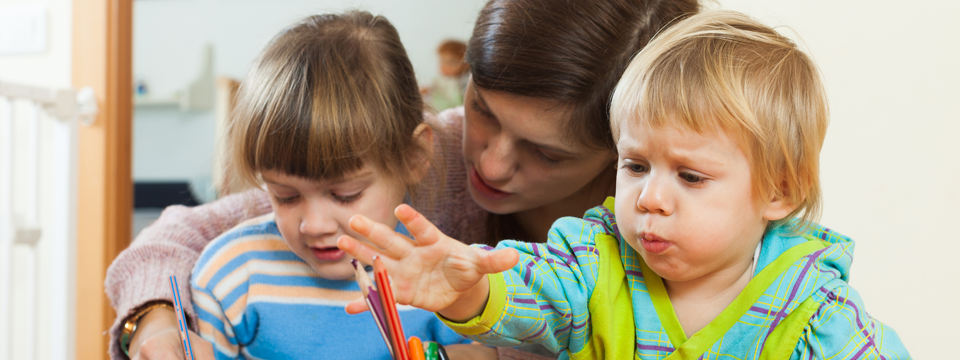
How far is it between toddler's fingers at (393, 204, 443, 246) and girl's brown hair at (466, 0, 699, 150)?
1.15 ft

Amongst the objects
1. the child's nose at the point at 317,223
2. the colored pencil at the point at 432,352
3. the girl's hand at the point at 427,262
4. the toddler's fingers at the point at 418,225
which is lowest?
the colored pencil at the point at 432,352

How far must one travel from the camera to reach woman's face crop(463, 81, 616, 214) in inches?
31.1

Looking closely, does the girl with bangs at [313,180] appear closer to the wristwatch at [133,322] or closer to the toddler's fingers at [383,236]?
the wristwatch at [133,322]

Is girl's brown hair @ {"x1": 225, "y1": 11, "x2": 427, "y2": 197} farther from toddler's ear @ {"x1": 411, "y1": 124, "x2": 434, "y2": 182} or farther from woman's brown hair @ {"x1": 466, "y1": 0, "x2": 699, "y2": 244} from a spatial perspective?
woman's brown hair @ {"x1": 466, "y1": 0, "x2": 699, "y2": 244}

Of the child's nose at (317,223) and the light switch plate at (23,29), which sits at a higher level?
the light switch plate at (23,29)

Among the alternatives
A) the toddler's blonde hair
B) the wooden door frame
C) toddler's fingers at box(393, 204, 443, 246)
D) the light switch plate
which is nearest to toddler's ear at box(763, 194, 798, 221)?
the toddler's blonde hair

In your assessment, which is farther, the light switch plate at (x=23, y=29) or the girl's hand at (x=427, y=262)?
the light switch plate at (x=23, y=29)

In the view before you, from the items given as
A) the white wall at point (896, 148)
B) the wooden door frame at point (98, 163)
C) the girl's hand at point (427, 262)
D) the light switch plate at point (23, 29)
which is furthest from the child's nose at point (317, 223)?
the light switch plate at point (23, 29)

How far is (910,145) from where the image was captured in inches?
43.6

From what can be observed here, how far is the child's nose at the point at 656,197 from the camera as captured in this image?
0.55 meters

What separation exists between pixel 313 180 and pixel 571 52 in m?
0.33

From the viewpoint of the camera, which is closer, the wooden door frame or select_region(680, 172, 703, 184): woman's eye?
select_region(680, 172, 703, 184): woman's eye

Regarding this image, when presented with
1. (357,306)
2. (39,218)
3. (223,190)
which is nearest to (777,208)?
(357,306)

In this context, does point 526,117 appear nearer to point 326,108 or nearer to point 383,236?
point 326,108
